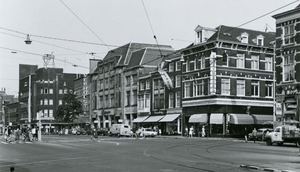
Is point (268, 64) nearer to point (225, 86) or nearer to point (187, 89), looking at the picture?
point (225, 86)

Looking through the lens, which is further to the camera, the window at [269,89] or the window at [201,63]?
the window at [269,89]

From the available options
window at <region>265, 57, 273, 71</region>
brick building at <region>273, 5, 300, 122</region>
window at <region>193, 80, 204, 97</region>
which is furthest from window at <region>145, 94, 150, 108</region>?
brick building at <region>273, 5, 300, 122</region>

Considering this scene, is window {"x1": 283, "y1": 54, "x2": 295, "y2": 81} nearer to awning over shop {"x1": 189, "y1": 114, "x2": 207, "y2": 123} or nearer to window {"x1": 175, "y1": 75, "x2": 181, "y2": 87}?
awning over shop {"x1": 189, "y1": 114, "x2": 207, "y2": 123}

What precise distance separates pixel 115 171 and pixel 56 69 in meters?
120

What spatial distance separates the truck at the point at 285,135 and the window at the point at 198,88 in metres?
24.4

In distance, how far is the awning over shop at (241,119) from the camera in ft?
199

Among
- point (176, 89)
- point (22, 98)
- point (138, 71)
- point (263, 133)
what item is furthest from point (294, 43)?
point (22, 98)

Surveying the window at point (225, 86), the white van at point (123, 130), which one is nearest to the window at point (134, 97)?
the white van at point (123, 130)

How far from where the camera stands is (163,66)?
75.7 meters

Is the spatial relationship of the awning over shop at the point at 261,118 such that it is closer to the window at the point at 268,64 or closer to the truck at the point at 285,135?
the window at the point at 268,64

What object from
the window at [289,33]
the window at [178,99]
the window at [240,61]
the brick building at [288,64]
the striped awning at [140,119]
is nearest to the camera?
the brick building at [288,64]

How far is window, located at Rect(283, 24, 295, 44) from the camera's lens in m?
46.5

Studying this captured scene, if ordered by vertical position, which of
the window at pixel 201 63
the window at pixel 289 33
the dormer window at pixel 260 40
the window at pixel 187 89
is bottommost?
the window at pixel 187 89

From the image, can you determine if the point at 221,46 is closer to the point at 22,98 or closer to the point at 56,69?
the point at 56,69
